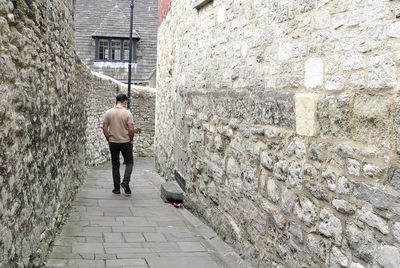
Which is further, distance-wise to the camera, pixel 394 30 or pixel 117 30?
pixel 117 30

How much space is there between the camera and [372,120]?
261 cm

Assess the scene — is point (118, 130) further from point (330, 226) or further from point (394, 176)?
point (394, 176)

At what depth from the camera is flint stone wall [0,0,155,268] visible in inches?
107

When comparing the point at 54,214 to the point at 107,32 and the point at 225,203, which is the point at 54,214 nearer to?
the point at 225,203

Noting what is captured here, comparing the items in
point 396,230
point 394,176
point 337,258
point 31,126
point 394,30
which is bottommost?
point 337,258

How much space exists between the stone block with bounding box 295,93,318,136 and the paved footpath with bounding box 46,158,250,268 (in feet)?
5.16

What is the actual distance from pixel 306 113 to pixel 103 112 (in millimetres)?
11151

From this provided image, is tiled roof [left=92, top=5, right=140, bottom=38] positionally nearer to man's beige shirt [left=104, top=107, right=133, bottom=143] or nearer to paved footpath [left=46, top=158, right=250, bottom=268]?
man's beige shirt [left=104, top=107, right=133, bottom=143]

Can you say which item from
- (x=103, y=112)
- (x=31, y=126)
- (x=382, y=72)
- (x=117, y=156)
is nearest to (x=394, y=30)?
(x=382, y=72)

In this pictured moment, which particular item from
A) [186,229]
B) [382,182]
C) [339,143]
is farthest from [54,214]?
[382,182]

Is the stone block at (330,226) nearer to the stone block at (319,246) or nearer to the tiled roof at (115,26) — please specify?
the stone block at (319,246)

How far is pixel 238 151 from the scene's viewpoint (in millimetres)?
4598

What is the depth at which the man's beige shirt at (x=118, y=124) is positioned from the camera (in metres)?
7.35

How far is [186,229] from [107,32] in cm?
1918
